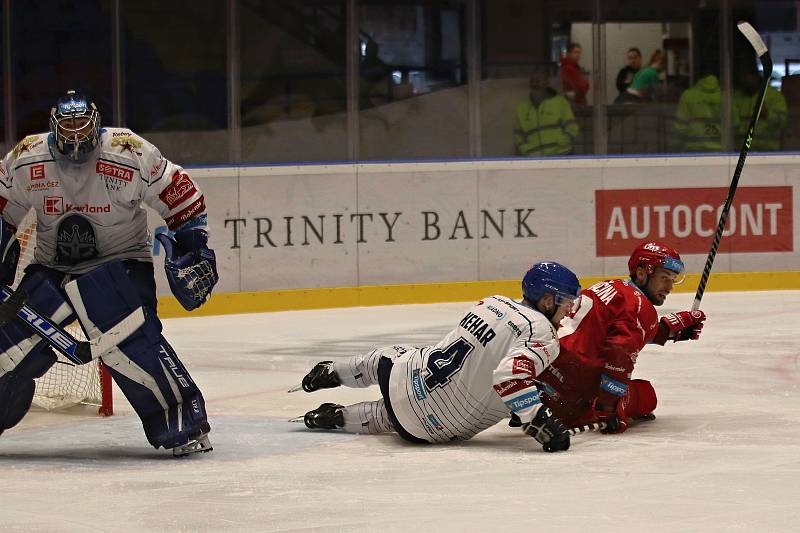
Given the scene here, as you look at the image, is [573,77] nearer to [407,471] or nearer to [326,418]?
[326,418]

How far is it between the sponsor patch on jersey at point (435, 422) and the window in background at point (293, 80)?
5.61 meters

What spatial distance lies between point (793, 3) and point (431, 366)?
7192mm

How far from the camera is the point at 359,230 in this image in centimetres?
1059

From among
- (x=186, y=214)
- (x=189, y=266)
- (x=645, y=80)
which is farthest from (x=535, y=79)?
(x=189, y=266)

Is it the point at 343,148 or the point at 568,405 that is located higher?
the point at 343,148

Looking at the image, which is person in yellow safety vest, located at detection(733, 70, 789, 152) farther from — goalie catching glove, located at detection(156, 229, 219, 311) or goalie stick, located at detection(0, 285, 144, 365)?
goalie stick, located at detection(0, 285, 144, 365)

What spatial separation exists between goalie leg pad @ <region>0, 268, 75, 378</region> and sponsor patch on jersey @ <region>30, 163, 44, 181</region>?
0.34m

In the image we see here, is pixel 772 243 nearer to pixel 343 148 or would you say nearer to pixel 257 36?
pixel 343 148

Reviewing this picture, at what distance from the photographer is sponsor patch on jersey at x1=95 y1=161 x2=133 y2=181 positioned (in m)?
5.40

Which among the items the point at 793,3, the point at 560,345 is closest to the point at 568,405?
the point at 560,345

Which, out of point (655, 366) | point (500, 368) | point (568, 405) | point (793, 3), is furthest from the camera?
point (793, 3)

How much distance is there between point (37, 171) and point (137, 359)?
0.73 meters

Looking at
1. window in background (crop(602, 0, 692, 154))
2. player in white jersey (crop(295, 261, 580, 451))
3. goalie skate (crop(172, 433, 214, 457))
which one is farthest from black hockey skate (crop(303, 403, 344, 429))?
window in background (crop(602, 0, 692, 154))

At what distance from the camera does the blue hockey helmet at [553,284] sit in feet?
17.3
